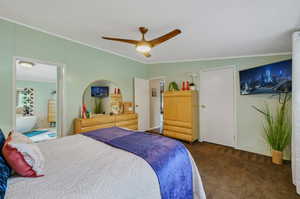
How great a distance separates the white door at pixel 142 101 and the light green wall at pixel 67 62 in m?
0.22

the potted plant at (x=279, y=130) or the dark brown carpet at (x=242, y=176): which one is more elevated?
the potted plant at (x=279, y=130)

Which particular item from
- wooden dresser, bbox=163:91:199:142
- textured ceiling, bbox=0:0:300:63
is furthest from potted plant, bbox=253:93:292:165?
wooden dresser, bbox=163:91:199:142

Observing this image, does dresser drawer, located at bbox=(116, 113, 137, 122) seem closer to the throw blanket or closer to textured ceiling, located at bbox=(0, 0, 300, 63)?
the throw blanket

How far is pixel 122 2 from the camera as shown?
64.4 inches

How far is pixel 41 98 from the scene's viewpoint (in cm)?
575

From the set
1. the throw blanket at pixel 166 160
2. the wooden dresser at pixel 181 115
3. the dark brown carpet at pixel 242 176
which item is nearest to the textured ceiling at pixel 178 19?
the wooden dresser at pixel 181 115

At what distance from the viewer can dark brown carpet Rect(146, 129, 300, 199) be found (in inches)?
68.7

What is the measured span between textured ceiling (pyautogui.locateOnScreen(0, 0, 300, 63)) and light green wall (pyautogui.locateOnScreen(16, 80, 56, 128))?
4361 millimetres

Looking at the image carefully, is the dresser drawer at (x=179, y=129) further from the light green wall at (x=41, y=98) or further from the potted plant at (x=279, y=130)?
the light green wall at (x=41, y=98)

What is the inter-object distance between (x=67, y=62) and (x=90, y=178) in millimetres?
2625

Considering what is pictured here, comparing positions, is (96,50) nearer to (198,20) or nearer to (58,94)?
(58,94)

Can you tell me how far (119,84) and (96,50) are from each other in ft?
3.44

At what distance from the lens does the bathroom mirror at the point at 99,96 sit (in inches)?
128

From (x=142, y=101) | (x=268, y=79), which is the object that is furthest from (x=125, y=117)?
(x=268, y=79)
